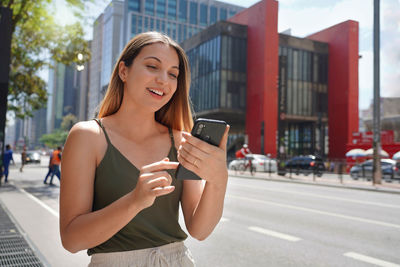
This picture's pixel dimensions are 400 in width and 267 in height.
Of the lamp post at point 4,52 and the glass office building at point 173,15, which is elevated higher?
the glass office building at point 173,15

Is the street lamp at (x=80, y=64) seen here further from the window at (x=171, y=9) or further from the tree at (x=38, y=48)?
the window at (x=171, y=9)

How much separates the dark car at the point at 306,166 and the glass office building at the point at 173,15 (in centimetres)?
8320

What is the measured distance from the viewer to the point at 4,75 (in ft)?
23.3

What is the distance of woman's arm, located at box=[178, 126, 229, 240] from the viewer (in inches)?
56.4

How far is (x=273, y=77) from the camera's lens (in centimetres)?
3991

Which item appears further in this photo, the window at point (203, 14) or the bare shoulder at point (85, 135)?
the window at point (203, 14)

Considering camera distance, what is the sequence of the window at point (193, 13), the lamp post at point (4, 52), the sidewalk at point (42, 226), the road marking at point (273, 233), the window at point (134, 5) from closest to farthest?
1. the sidewalk at point (42, 226)
2. the road marking at point (273, 233)
3. the lamp post at point (4, 52)
4. the window at point (134, 5)
5. the window at point (193, 13)

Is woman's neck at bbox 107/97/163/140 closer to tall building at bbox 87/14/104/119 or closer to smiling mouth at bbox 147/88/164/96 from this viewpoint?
smiling mouth at bbox 147/88/164/96

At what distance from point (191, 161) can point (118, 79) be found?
0.68 meters

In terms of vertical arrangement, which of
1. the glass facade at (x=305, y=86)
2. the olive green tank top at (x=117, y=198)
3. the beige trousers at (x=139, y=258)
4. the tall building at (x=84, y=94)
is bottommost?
the beige trousers at (x=139, y=258)

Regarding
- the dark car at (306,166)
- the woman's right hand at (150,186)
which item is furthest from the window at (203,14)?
the woman's right hand at (150,186)

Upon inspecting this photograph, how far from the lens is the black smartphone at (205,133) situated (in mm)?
1427

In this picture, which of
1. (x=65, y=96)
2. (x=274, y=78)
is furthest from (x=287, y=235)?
(x=65, y=96)

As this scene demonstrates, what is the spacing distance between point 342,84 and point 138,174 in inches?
1831
